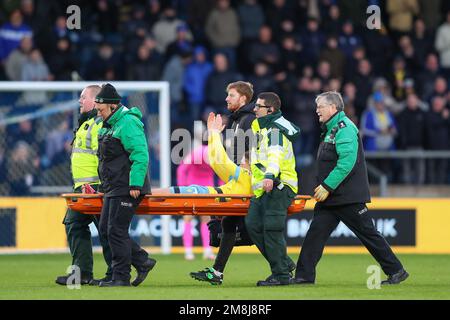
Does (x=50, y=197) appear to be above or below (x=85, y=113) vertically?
below

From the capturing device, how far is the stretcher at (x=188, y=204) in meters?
14.2

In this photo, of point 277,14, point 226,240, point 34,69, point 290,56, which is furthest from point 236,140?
point 277,14

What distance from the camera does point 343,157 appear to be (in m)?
14.1

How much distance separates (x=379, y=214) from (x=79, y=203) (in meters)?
8.55

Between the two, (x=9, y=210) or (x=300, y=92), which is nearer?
(x=9, y=210)

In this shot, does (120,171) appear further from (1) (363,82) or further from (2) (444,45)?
(2) (444,45)

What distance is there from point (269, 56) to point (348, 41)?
1.86m

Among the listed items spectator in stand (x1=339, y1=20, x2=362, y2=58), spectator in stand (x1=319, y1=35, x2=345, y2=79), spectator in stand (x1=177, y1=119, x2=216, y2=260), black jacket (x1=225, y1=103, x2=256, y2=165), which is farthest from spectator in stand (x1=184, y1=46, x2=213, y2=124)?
black jacket (x1=225, y1=103, x2=256, y2=165)

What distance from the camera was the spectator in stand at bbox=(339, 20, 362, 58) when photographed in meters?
25.9

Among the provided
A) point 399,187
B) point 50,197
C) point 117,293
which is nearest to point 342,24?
point 399,187

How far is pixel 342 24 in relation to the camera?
26531 mm

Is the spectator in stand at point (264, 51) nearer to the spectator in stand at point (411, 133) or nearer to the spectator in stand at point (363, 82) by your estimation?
the spectator in stand at point (363, 82)

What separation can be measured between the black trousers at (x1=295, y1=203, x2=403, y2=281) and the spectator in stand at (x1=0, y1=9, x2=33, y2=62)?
11.6m
